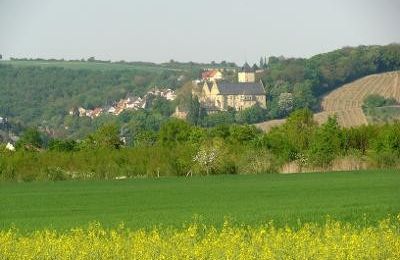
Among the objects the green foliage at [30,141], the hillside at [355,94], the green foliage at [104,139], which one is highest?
the hillside at [355,94]

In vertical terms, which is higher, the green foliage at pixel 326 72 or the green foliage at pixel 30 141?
the green foliage at pixel 326 72

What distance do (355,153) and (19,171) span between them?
70.1 feet

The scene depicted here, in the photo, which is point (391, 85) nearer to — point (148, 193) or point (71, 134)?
point (71, 134)

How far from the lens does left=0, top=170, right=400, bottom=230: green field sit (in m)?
33.1

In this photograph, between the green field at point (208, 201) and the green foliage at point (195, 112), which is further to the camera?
the green foliage at point (195, 112)

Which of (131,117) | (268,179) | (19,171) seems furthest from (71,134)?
(268,179)

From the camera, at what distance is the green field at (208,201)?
1302 inches

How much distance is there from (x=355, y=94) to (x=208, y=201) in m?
135

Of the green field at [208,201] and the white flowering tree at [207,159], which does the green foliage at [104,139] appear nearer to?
the white flowering tree at [207,159]

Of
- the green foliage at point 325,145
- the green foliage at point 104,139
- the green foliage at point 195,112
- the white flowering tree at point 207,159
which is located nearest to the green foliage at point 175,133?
the green foliage at point 104,139

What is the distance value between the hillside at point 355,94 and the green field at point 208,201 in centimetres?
10033

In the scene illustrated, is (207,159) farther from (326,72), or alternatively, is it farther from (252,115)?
(326,72)

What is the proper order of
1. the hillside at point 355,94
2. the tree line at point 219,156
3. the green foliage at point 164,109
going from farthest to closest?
the green foliage at point 164,109, the hillside at point 355,94, the tree line at point 219,156

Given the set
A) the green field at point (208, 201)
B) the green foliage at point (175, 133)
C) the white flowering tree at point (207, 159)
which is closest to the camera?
the green field at point (208, 201)
